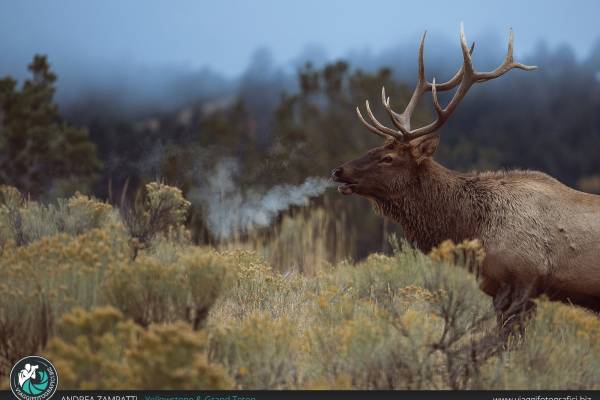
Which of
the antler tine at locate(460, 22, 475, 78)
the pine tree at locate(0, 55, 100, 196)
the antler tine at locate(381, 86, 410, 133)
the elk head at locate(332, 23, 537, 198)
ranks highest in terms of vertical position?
the pine tree at locate(0, 55, 100, 196)

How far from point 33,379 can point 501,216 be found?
134 inches

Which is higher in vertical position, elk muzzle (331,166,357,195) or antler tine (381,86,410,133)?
antler tine (381,86,410,133)

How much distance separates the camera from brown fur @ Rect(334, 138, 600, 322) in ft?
18.7

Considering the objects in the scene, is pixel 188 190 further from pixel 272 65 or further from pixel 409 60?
pixel 409 60

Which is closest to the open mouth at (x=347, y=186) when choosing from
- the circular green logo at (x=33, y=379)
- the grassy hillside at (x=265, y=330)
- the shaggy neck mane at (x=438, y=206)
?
the shaggy neck mane at (x=438, y=206)

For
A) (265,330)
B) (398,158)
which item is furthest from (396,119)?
(265,330)

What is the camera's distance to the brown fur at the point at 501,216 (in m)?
5.71

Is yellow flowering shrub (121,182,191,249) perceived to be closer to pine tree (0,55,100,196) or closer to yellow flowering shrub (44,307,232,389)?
yellow flowering shrub (44,307,232,389)

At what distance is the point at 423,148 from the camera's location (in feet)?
21.5

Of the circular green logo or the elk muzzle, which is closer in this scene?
the circular green logo

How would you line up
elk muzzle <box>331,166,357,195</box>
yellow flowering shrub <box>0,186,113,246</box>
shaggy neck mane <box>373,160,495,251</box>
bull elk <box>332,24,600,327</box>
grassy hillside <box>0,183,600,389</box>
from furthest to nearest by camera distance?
1. elk muzzle <box>331,166,357,195</box>
2. yellow flowering shrub <box>0,186,113,246</box>
3. shaggy neck mane <box>373,160,495,251</box>
4. bull elk <box>332,24,600,327</box>
5. grassy hillside <box>0,183,600,389</box>

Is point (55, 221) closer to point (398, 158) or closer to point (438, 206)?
point (398, 158)

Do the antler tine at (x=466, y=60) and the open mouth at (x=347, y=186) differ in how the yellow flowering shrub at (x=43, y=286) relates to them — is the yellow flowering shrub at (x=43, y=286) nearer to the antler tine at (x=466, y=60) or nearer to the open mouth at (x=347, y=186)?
the open mouth at (x=347, y=186)

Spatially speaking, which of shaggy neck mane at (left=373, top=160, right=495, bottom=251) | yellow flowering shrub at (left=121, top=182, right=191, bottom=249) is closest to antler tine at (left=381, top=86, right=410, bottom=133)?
shaggy neck mane at (left=373, top=160, right=495, bottom=251)
